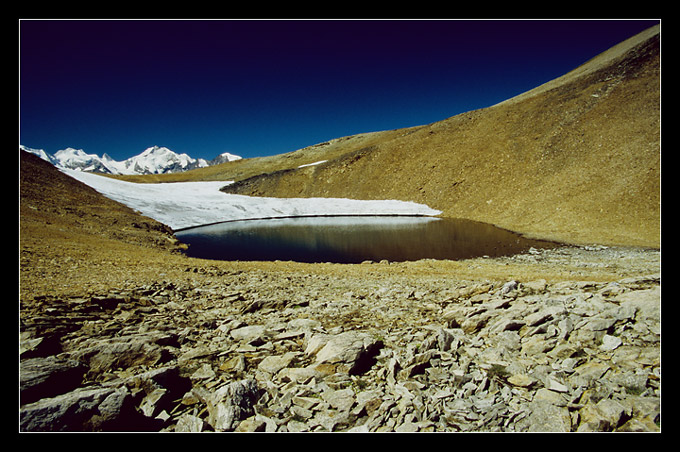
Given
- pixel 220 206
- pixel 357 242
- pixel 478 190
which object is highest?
pixel 478 190

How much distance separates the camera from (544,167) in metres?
43.2

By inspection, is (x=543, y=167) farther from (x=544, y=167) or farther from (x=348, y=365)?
(x=348, y=365)

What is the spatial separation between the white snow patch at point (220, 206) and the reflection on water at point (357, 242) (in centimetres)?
559

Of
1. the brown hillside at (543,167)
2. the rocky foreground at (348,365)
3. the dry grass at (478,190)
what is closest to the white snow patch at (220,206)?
the dry grass at (478,190)

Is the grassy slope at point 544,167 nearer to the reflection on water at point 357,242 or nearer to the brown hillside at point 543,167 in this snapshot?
the brown hillside at point 543,167

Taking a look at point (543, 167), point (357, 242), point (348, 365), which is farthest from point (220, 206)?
point (348, 365)

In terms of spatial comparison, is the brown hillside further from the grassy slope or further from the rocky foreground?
the rocky foreground

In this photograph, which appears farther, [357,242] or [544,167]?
[544,167]

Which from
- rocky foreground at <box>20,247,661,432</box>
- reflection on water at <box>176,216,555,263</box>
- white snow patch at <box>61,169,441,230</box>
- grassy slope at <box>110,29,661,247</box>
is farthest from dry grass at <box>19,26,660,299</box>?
white snow patch at <box>61,169,441,230</box>

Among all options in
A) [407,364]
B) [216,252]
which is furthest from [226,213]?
[407,364]

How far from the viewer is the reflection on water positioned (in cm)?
2350

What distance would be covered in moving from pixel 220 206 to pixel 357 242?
107 ft

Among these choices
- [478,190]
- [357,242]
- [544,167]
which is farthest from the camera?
[478,190]
